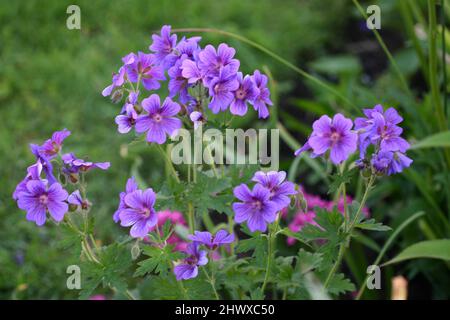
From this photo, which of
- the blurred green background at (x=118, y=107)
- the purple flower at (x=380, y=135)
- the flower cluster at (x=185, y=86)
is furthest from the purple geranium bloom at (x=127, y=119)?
the blurred green background at (x=118, y=107)

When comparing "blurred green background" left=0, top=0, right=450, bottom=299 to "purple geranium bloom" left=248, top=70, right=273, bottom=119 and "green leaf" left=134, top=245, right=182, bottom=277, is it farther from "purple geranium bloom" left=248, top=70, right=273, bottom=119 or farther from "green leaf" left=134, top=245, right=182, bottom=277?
"green leaf" left=134, top=245, right=182, bottom=277

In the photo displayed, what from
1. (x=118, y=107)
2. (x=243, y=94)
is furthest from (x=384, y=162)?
(x=118, y=107)

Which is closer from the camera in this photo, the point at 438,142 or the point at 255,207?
the point at 255,207

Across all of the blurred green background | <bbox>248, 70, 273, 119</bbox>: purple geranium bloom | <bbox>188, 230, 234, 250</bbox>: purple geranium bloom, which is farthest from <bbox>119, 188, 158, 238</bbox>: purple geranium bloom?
the blurred green background

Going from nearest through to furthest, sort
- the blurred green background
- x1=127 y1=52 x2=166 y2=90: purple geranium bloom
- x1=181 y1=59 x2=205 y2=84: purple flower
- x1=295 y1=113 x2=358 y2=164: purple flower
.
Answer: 1. x1=295 y1=113 x2=358 y2=164: purple flower
2. x1=181 y1=59 x2=205 y2=84: purple flower
3. x1=127 y1=52 x2=166 y2=90: purple geranium bloom
4. the blurred green background

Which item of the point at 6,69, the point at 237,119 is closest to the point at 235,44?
the point at 237,119

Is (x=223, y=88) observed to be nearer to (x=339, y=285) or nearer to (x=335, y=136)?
(x=335, y=136)
